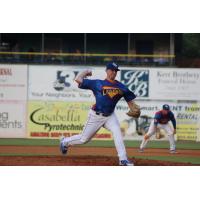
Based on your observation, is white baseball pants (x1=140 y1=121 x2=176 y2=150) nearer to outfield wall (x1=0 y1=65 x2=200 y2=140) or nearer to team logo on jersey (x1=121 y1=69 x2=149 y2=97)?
outfield wall (x1=0 y1=65 x2=200 y2=140)

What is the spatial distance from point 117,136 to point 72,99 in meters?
11.5

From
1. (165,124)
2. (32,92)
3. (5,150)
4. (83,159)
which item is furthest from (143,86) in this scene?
(83,159)

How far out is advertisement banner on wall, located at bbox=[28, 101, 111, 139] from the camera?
23516mm

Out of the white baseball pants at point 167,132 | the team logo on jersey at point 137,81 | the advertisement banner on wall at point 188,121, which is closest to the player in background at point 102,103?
the white baseball pants at point 167,132

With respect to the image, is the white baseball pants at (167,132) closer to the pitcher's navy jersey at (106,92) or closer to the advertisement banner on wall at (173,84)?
the pitcher's navy jersey at (106,92)

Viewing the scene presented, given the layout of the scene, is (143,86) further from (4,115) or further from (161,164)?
(161,164)

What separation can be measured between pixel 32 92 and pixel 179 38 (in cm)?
909

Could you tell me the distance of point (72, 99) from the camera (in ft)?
78.1

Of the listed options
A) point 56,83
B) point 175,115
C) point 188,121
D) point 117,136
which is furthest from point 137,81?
point 117,136

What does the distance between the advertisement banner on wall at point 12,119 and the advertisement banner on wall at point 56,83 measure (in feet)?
2.25

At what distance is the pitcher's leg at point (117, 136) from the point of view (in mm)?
12414

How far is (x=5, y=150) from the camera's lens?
58.7 feet

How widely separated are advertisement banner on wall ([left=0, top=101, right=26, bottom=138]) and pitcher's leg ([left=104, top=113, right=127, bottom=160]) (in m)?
11.2

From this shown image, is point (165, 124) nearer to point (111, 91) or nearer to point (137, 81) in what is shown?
point (111, 91)
